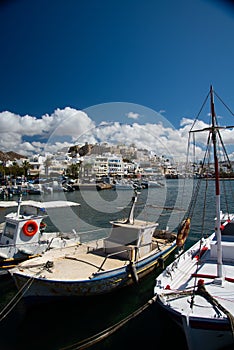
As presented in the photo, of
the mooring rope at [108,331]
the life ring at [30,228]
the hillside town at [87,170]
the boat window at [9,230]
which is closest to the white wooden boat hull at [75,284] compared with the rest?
the mooring rope at [108,331]

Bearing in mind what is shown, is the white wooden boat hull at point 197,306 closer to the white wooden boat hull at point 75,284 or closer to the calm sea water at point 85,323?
the calm sea water at point 85,323

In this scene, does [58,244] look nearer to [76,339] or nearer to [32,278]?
[32,278]

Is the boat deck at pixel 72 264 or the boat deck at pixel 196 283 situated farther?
the boat deck at pixel 72 264

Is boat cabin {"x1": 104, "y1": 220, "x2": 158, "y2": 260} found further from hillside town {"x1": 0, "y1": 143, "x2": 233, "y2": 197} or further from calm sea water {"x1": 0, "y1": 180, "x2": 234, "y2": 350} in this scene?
hillside town {"x1": 0, "y1": 143, "x2": 233, "y2": 197}

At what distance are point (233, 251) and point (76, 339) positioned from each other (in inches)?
249

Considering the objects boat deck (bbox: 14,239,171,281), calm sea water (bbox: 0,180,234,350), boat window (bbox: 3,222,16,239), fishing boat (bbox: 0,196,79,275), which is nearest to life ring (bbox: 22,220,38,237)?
fishing boat (bbox: 0,196,79,275)

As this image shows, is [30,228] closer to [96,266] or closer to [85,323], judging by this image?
[96,266]

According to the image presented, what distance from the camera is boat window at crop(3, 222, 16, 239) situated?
12.8 m

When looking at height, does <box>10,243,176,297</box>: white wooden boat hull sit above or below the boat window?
below

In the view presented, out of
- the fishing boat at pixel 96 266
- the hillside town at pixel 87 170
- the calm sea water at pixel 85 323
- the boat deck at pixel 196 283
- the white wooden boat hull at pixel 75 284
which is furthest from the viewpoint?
the hillside town at pixel 87 170

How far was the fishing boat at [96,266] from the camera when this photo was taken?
9.15m

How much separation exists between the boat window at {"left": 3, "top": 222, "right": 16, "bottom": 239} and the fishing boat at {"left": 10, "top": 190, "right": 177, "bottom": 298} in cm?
241

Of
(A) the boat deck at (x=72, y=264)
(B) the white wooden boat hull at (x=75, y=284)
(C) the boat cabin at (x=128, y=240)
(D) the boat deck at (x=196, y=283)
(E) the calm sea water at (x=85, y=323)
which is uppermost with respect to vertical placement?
(C) the boat cabin at (x=128, y=240)

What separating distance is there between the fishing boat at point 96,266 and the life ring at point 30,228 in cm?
170
